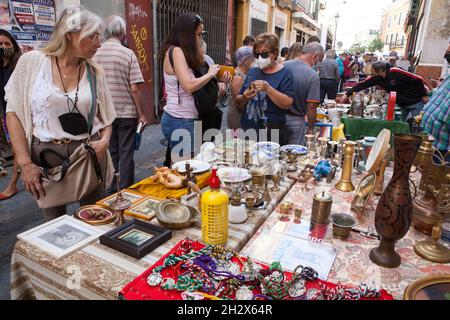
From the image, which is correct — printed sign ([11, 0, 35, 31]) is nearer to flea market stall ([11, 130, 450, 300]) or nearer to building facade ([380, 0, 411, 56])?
flea market stall ([11, 130, 450, 300])

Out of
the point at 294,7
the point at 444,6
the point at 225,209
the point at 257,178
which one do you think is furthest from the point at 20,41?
the point at 294,7

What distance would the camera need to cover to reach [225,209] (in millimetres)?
1258

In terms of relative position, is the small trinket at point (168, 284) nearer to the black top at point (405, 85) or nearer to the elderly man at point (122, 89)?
the elderly man at point (122, 89)

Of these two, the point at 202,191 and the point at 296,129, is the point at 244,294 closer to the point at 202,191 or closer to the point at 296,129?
the point at 202,191

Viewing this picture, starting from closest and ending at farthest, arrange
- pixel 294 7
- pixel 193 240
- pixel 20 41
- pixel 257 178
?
pixel 193 240
pixel 257 178
pixel 20 41
pixel 294 7

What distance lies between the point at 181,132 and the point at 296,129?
1.39 metres

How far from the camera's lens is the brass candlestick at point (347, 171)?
1.90m

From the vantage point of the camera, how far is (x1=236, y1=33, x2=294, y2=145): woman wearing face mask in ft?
8.94

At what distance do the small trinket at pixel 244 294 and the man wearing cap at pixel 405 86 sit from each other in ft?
14.1

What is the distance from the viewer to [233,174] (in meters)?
1.93

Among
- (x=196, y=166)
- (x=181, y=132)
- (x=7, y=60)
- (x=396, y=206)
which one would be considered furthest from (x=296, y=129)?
(x=7, y=60)

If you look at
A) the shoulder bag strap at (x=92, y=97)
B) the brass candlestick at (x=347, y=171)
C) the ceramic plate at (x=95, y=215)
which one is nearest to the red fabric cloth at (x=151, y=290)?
the ceramic plate at (x=95, y=215)
